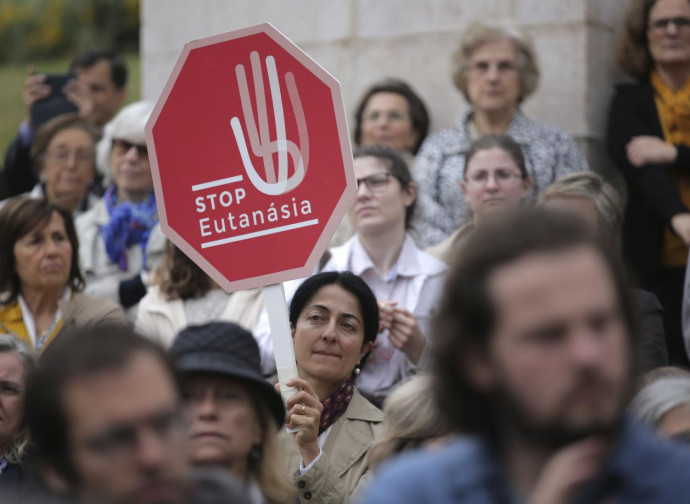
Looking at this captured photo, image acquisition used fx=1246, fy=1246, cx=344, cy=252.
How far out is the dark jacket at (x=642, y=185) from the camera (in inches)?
239

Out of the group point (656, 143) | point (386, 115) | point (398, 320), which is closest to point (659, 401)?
point (398, 320)

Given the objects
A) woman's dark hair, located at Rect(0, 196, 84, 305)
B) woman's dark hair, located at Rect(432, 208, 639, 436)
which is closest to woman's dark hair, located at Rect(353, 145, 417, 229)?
woman's dark hair, located at Rect(0, 196, 84, 305)

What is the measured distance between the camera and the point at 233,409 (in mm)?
3193

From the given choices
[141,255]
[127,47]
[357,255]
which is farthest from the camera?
[127,47]

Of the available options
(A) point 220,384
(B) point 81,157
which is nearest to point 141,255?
(B) point 81,157

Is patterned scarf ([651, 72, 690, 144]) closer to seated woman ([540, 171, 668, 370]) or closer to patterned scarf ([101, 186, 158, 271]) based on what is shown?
seated woman ([540, 171, 668, 370])

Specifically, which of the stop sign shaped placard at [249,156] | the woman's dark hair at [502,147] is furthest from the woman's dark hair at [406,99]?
the stop sign shaped placard at [249,156]

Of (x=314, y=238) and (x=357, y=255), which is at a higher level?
(x=314, y=238)

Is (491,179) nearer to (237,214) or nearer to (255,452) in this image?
(237,214)

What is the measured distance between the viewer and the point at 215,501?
2.23 meters

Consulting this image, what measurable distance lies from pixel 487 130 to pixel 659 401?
365cm

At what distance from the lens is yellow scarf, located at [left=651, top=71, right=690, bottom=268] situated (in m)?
6.11

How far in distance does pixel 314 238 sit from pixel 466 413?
6.98 feet

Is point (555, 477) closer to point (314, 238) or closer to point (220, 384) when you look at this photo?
point (220, 384)
